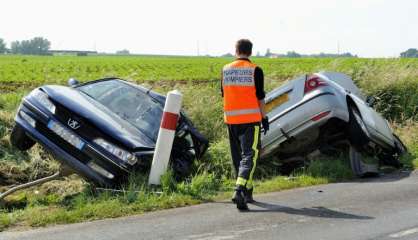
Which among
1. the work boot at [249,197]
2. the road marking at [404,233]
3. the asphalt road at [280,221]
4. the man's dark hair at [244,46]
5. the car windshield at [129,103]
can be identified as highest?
the man's dark hair at [244,46]

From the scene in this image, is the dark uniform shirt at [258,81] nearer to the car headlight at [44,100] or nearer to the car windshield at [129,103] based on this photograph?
the car windshield at [129,103]

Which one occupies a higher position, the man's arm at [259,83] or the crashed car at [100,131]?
the man's arm at [259,83]

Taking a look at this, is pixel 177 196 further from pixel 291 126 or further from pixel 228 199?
pixel 291 126

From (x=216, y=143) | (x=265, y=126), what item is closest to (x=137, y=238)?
(x=265, y=126)

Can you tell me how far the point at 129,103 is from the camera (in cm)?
877

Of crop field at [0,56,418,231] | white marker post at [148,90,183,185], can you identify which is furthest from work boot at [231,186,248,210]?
white marker post at [148,90,183,185]

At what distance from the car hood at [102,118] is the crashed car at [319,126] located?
1.93 metres

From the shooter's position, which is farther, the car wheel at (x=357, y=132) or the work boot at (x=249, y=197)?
the car wheel at (x=357, y=132)

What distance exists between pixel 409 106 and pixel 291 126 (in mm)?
6038

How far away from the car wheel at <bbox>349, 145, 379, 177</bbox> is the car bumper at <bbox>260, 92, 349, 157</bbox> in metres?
0.54

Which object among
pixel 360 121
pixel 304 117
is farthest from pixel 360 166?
pixel 304 117

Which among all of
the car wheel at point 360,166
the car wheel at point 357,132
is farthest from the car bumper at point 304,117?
the car wheel at point 360,166

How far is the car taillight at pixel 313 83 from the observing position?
Answer: 8.50 m

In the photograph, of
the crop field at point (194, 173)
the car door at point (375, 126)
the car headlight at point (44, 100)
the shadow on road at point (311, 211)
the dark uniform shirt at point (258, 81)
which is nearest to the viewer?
the shadow on road at point (311, 211)
